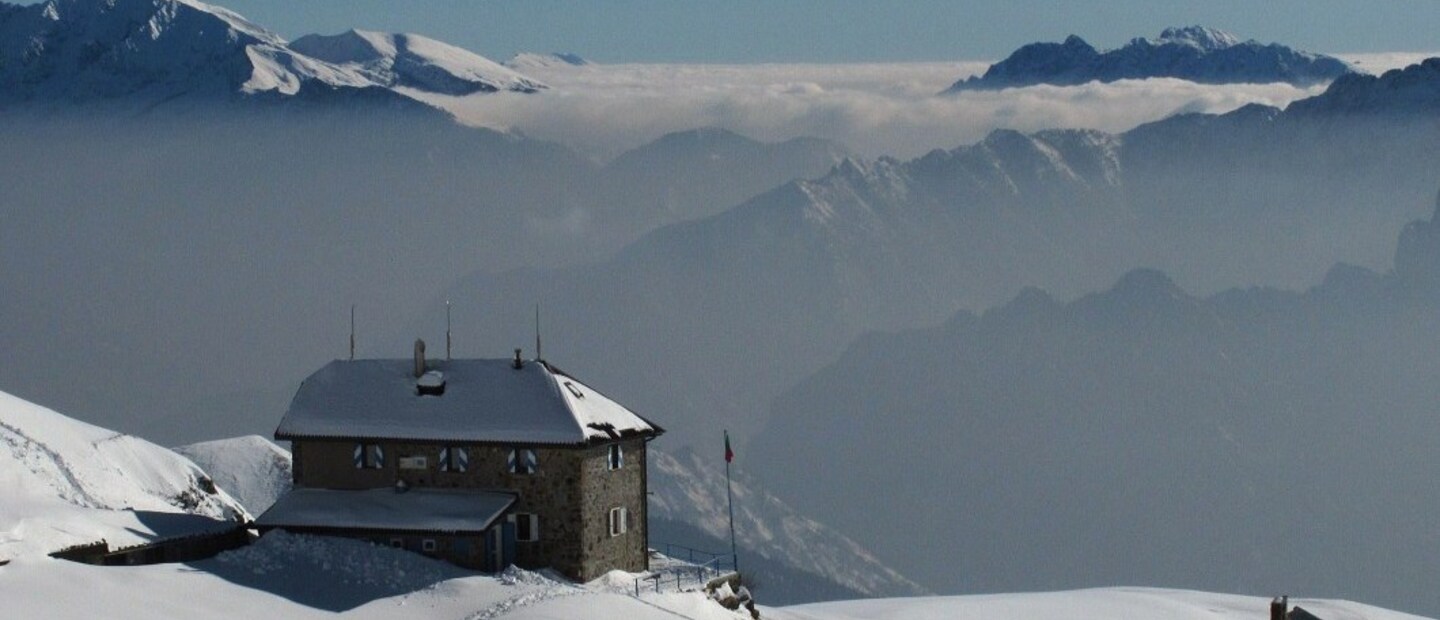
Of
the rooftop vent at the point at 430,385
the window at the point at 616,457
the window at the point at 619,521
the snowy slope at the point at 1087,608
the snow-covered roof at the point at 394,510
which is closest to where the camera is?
Answer: the snow-covered roof at the point at 394,510

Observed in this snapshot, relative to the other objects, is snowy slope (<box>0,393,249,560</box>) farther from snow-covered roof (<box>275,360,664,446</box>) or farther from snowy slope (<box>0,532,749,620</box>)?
snow-covered roof (<box>275,360,664,446</box>)

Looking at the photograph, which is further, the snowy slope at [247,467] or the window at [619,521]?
the snowy slope at [247,467]

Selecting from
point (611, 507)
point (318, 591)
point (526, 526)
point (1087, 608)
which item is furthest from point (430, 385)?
point (1087, 608)

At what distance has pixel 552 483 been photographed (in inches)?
2891

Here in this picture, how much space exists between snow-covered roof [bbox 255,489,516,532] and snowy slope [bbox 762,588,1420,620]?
104ft

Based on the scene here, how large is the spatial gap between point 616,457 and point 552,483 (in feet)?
11.5

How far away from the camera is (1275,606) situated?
62.8 meters

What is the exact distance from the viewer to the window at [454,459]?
74938mm

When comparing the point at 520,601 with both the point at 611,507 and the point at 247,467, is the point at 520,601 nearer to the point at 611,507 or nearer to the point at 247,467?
the point at 611,507

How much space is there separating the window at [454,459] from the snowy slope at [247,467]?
211 ft

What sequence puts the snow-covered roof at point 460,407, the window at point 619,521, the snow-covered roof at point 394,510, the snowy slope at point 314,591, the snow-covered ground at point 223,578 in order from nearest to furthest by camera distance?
the snowy slope at point 314,591 → the snow-covered ground at point 223,578 → the snow-covered roof at point 394,510 → the snow-covered roof at point 460,407 → the window at point 619,521

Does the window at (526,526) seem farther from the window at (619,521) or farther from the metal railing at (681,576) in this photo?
the metal railing at (681,576)

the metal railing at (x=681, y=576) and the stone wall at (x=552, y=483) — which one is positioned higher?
the stone wall at (x=552, y=483)

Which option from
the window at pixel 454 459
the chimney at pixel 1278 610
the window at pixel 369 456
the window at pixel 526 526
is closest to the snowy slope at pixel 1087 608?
the window at pixel 526 526
